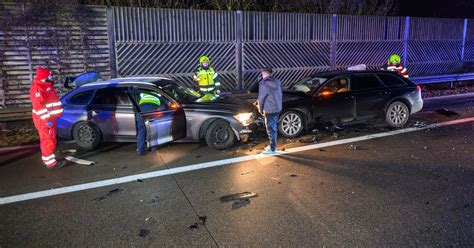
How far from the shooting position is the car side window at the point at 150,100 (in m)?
6.98

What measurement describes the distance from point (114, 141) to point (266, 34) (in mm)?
8076

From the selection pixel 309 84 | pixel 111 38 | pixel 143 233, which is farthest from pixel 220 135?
pixel 111 38

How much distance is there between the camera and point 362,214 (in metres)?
4.37

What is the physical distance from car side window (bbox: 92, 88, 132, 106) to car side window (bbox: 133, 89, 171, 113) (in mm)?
298

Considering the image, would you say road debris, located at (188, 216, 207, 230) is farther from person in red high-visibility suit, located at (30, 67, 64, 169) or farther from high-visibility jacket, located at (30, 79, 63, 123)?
high-visibility jacket, located at (30, 79, 63, 123)

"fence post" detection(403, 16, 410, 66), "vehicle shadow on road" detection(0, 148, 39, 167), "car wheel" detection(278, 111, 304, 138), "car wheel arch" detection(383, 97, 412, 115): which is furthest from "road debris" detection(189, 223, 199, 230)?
"fence post" detection(403, 16, 410, 66)

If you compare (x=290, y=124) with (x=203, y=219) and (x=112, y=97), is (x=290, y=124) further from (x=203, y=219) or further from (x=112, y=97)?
(x=203, y=219)

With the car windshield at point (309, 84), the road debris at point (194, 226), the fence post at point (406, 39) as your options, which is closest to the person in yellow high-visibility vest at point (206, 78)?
the car windshield at point (309, 84)

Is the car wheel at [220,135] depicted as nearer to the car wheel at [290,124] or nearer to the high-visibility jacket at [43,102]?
the car wheel at [290,124]

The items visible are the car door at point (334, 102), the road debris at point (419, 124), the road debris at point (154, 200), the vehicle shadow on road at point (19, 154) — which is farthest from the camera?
the road debris at point (419, 124)

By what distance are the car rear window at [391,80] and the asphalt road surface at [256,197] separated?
1.75 m

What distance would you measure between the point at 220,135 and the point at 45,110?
121 inches

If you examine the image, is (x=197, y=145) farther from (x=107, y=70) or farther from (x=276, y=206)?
(x=107, y=70)

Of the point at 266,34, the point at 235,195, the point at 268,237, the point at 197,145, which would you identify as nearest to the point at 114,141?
the point at 197,145
